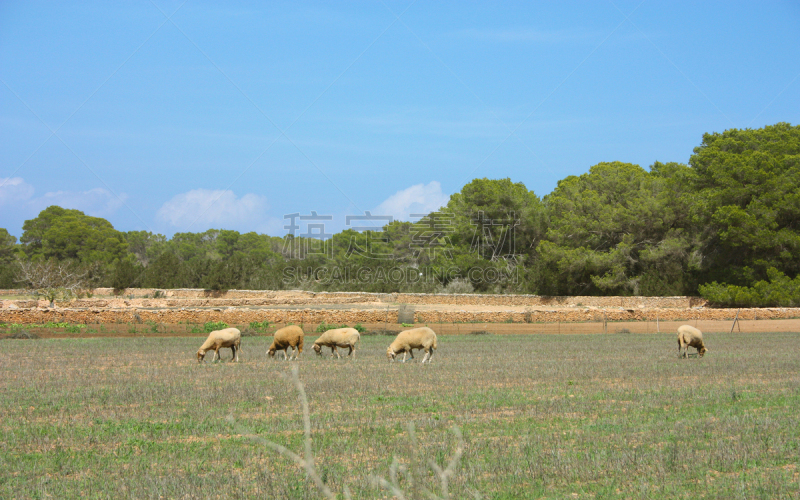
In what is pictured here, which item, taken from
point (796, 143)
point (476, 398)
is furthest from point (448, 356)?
point (796, 143)

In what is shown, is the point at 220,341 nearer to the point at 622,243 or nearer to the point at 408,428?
the point at 408,428

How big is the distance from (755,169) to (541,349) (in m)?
30.6

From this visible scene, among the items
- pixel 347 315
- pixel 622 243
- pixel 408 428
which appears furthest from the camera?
pixel 622 243

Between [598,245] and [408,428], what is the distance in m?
55.1

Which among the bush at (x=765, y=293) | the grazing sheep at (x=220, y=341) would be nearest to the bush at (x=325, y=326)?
the grazing sheep at (x=220, y=341)

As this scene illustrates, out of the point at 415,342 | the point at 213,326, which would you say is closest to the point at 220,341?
the point at 415,342

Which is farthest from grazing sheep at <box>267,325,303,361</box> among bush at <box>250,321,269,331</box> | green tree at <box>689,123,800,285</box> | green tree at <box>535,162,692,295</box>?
green tree at <box>535,162,692,295</box>

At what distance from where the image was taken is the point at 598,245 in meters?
55.1

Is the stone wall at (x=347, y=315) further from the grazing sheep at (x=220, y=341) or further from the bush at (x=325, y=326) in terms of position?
the grazing sheep at (x=220, y=341)

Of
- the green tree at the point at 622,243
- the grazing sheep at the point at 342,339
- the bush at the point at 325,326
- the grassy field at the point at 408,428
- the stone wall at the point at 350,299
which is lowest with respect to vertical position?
the grassy field at the point at 408,428

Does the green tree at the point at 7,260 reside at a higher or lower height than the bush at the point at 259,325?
higher

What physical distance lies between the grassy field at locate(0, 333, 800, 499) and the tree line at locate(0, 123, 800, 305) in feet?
100

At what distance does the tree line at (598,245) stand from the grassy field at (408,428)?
30527mm

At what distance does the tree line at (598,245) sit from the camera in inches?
1754
